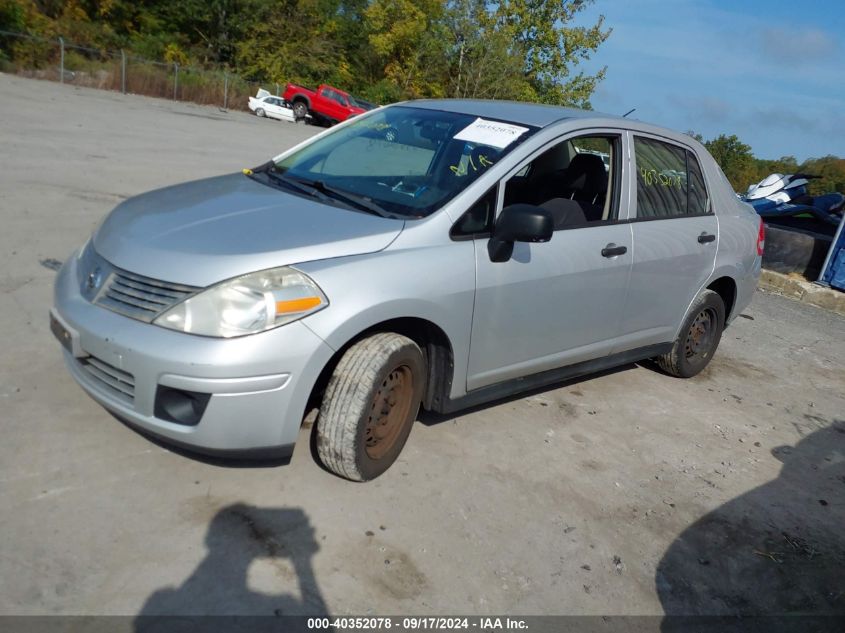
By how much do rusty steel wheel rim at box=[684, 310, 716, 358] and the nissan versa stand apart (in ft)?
1.12

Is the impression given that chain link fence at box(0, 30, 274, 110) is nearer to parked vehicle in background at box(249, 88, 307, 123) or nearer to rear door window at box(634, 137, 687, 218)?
parked vehicle in background at box(249, 88, 307, 123)

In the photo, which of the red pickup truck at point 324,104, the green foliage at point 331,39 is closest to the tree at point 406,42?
the green foliage at point 331,39

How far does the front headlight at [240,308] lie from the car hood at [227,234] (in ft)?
0.18

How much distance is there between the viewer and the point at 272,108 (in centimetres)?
3294

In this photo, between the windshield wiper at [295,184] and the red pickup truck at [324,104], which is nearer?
the windshield wiper at [295,184]

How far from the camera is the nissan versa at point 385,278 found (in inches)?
114

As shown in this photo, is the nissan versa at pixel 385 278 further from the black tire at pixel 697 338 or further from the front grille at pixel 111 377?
the black tire at pixel 697 338

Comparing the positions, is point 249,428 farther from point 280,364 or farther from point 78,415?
point 78,415

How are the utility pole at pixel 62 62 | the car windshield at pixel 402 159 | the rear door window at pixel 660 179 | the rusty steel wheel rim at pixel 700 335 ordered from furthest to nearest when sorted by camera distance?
the utility pole at pixel 62 62 < the rusty steel wheel rim at pixel 700 335 < the rear door window at pixel 660 179 < the car windshield at pixel 402 159

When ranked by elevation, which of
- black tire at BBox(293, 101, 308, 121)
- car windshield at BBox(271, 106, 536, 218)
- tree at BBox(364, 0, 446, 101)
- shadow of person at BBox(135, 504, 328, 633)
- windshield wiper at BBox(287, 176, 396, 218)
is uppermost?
tree at BBox(364, 0, 446, 101)

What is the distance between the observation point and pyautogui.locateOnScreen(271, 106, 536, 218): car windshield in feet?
12.0

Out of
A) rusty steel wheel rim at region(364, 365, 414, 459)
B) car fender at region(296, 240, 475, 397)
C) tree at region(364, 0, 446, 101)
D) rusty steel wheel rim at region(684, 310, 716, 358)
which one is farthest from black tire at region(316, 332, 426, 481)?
tree at region(364, 0, 446, 101)

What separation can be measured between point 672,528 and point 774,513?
0.75 meters

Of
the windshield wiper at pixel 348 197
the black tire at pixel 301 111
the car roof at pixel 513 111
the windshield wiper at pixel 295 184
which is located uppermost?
the car roof at pixel 513 111
